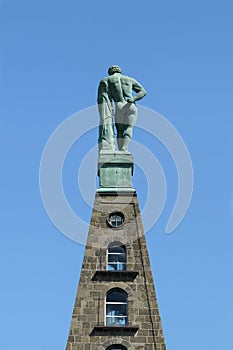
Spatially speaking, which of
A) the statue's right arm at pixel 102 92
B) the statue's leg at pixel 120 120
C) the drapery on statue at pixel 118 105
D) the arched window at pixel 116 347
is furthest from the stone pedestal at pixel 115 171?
the arched window at pixel 116 347

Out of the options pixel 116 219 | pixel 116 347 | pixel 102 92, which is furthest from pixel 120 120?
pixel 116 347

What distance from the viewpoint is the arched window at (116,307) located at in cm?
4478

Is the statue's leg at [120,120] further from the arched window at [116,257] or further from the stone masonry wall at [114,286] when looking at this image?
the arched window at [116,257]

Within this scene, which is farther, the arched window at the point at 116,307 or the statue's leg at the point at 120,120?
the statue's leg at the point at 120,120

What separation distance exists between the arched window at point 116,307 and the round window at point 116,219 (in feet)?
13.2

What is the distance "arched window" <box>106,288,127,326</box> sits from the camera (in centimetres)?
4478

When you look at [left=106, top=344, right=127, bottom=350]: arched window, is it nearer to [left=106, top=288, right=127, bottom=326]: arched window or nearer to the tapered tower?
the tapered tower

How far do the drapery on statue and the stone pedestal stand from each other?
37.3 inches

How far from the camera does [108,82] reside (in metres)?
52.7

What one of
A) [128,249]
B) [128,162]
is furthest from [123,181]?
[128,249]

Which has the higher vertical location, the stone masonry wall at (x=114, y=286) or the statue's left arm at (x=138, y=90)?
the statue's left arm at (x=138, y=90)

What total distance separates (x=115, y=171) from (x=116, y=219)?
3.14 meters

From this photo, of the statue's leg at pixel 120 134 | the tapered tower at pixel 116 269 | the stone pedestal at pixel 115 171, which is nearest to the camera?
the tapered tower at pixel 116 269

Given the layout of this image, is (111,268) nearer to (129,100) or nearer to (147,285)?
(147,285)
